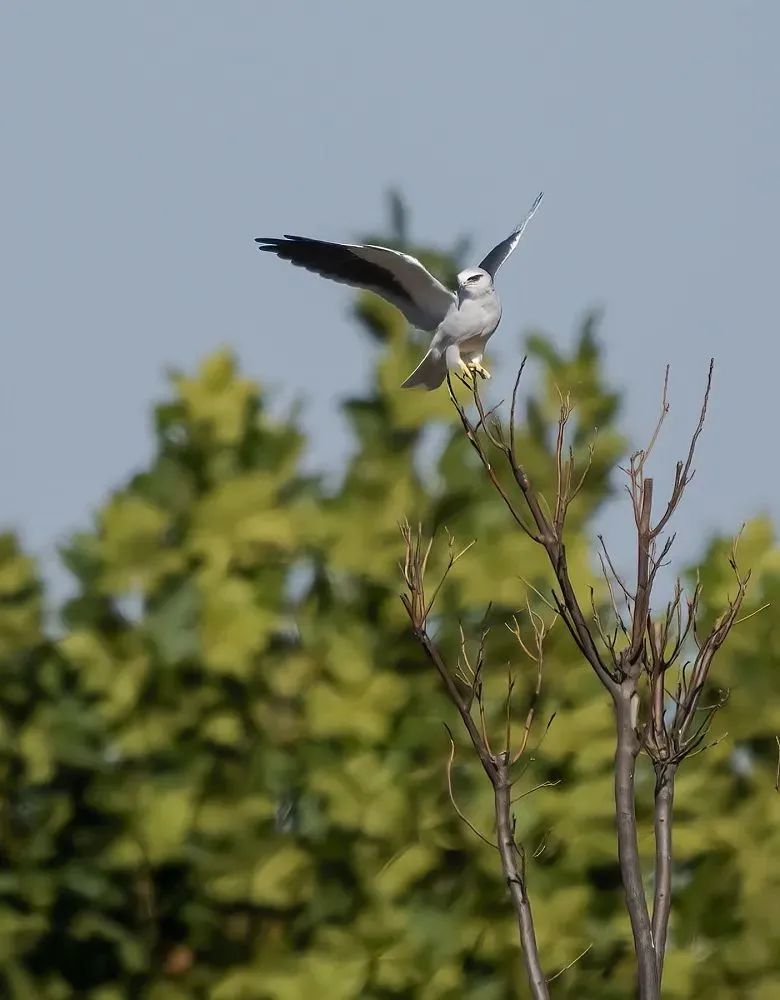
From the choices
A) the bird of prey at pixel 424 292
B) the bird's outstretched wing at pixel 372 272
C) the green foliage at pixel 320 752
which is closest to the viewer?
the bird of prey at pixel 424 292

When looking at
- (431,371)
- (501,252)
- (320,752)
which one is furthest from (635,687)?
(320,752)

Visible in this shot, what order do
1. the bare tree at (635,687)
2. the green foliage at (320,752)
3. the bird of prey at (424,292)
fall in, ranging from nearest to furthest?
1. the bare tree at (635,687)
2. the bird of prey at (424,292)
3. the green foliage at (320,752)

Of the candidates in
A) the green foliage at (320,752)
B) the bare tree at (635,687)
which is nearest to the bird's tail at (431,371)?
the bare tree at (635,687)

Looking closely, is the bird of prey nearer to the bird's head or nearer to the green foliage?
the bird's head

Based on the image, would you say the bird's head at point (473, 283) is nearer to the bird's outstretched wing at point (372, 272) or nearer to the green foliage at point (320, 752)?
the bird's outstretched wing at point (372, 272)

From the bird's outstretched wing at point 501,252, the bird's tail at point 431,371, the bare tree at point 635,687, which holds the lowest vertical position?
the bare tree at point 635,687

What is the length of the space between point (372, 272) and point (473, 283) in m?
1.04

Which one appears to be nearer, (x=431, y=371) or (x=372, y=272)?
(x=431, y=371)

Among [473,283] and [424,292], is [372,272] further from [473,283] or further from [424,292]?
[473,283]

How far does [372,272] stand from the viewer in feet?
37.6

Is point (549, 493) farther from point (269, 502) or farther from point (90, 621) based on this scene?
point (90, 621)

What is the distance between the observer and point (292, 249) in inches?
447

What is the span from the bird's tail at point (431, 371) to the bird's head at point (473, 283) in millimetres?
332

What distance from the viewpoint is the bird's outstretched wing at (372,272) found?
1118cm
